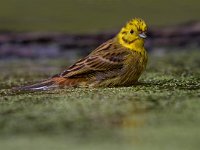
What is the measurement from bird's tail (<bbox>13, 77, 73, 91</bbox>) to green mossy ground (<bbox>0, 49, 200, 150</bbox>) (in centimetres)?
14

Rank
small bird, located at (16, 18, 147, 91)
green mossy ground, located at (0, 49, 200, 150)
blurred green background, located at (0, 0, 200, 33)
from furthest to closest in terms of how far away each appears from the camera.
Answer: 1. blurred green background, located at (0, 0, 200, 33)
2. small bird, located at (16, 18, 147, 91)
3. green mossy ground, located at (0, 49, 200, 150)

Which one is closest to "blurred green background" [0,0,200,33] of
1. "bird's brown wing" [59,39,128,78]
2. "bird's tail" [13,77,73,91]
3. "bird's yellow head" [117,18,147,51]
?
"bird's yellow head" [117,18,147,51]

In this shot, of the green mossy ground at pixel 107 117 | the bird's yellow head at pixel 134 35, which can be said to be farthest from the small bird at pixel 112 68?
the green mossy ground at pixel 107 117

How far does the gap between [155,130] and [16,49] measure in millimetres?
4869

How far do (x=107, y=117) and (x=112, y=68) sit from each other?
160 centimetres

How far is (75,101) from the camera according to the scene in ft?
14.0

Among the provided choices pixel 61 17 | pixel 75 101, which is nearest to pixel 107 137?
pixel 75 101

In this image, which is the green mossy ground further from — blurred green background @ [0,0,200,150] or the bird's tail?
the bird's tail

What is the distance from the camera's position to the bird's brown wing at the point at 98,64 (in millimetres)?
5227

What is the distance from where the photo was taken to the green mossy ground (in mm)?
3074

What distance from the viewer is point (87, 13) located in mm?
8391

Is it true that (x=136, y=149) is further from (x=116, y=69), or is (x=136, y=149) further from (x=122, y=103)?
(x=116, y=69)

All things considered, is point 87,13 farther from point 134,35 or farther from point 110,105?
point 110,105

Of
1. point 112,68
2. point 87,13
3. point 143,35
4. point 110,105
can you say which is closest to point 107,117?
point 110,105
